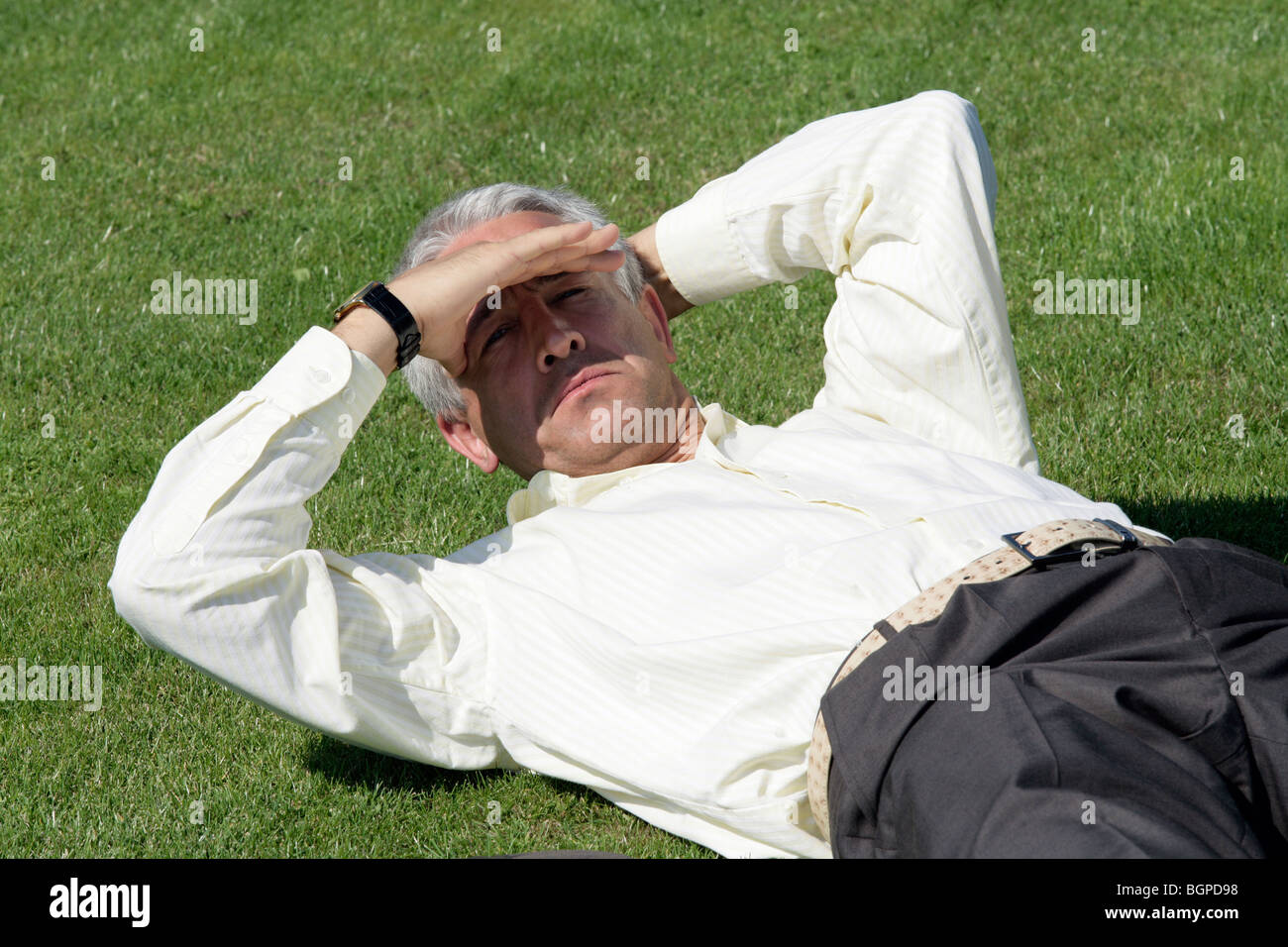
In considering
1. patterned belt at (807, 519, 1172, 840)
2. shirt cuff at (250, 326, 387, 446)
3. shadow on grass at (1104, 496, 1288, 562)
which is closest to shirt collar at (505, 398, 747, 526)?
shirt cuff at (250, 326, 387, 446)

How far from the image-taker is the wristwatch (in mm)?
3645

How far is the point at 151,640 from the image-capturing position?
11.0 feet

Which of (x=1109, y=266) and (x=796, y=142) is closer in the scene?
(x=796, y=142)

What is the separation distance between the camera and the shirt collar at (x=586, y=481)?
4000 millimetres

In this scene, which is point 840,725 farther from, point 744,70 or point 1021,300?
point 744,70

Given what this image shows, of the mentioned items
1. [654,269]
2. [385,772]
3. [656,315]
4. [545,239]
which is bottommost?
[385,772]

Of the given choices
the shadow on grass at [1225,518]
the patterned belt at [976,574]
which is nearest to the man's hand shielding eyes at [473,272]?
the patterned belt at [976,574]

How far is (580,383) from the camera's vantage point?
3953 mm

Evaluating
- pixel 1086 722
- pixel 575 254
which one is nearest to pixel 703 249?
pixel 575 254

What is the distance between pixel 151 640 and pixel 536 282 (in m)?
1.53

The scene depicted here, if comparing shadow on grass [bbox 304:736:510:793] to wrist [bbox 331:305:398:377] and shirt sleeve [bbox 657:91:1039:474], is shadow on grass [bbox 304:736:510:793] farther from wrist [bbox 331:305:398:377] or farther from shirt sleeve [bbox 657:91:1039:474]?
shirt sleeve [bbox 657:91:1039:474]

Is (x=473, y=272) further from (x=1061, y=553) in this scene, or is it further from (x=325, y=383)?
(x=1061, y=553)

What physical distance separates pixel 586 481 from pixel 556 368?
36 centimetres
